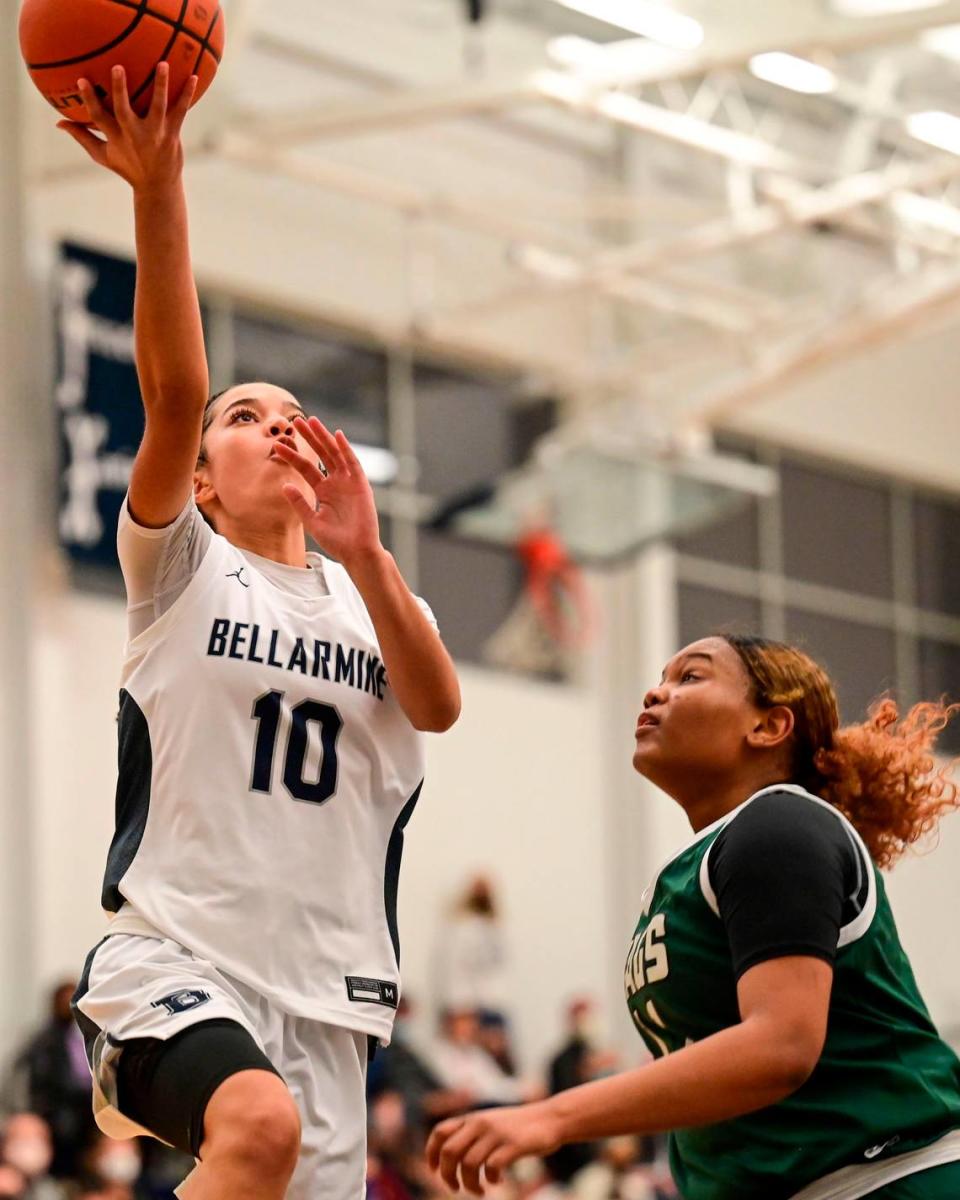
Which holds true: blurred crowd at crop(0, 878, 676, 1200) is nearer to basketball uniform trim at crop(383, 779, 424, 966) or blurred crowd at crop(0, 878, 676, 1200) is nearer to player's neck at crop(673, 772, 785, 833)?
basketball uniform trim at crop(383, 779, 424, 966)

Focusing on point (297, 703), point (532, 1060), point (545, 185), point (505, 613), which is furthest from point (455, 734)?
point (297, 703)

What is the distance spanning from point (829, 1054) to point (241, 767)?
3.90 feet

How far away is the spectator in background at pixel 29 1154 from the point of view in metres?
10.1

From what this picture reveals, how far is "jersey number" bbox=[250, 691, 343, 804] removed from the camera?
13.2ft

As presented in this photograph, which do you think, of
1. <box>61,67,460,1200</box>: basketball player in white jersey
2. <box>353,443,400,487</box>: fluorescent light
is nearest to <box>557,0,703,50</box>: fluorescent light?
<box>353,443,400,487</box>: fluorescent light

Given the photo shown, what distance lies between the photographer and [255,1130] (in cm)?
347

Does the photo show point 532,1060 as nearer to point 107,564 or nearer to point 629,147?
point 107,564

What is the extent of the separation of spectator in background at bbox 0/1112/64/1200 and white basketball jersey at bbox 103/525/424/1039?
6.46m

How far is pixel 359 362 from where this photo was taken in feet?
54.5

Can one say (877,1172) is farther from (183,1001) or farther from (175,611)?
(175,611)

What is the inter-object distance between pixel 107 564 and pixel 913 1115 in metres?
11.3

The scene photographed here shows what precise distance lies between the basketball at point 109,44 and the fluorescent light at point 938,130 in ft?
41.3

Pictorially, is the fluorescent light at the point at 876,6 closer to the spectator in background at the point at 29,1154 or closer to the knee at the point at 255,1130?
the spectator in background at the point at 29,1154

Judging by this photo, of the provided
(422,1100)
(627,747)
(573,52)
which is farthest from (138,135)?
(627,747)
